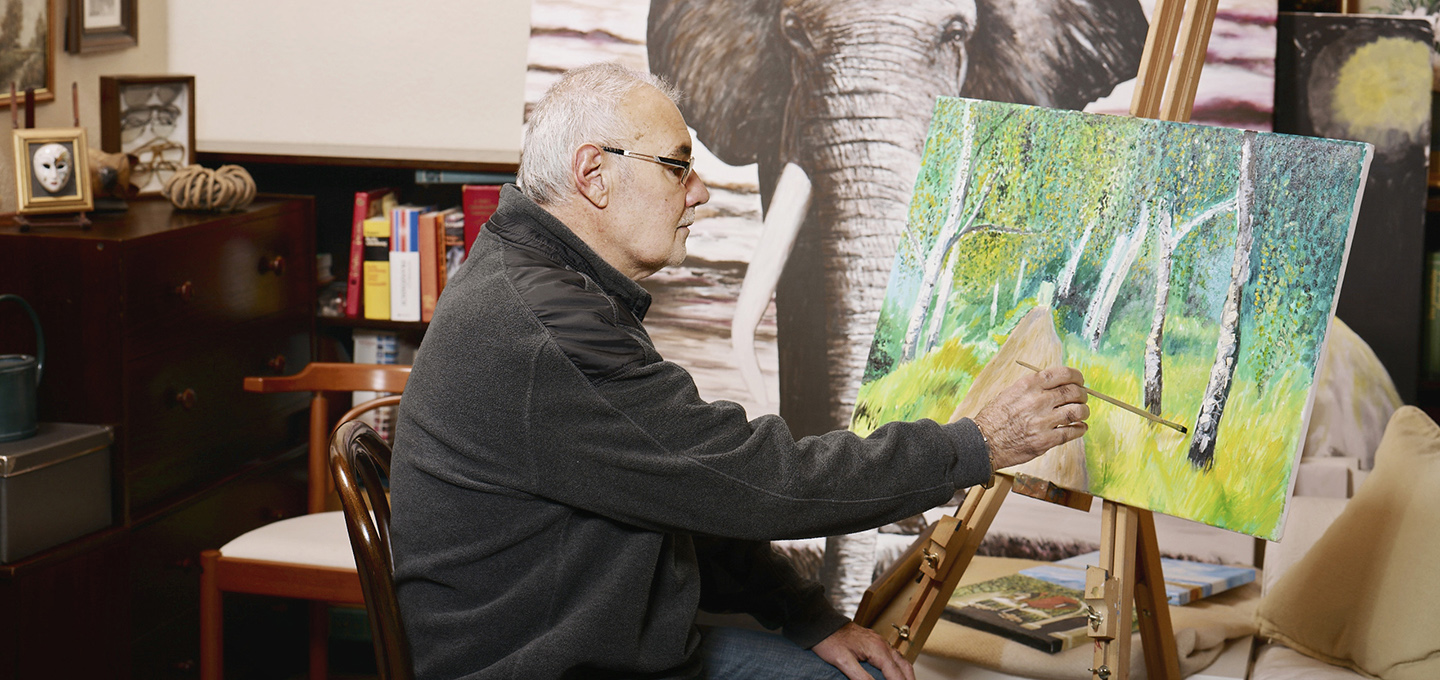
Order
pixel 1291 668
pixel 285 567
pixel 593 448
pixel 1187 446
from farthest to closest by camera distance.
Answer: pixel 285 567 → pixel 1291 668 → pixel 1187 446 → pixel 593 448

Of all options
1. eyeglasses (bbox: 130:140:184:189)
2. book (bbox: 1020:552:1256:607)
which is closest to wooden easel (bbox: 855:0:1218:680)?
book (bbox: 1020:552:1256:607)

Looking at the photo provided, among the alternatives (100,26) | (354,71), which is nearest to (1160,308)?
(354,71)

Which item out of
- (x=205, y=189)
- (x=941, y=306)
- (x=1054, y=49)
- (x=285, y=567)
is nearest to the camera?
(x=941, y=306)

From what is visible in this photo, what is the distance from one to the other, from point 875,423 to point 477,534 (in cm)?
73

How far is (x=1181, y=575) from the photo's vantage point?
2402 mm

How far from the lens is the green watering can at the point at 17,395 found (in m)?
2.11

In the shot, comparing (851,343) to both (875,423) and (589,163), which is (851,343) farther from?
(589,163)

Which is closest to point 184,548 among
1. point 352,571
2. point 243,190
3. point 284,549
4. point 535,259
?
point 284,549

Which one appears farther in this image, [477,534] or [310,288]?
[310,288]

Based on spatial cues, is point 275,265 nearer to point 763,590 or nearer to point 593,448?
point 763,590

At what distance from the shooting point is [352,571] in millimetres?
2199

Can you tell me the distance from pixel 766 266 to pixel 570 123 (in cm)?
126

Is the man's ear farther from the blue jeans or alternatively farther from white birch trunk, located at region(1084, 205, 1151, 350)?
white birch trunk, located at region(1084, 205, 1151, 350)

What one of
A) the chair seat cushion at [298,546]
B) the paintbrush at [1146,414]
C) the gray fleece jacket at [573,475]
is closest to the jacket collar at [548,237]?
the gray fleece jacket at [573,475]
